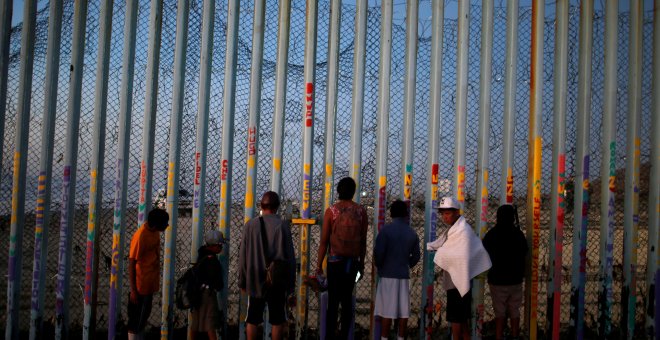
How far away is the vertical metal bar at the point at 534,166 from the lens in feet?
17.6

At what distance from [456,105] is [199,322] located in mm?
2923

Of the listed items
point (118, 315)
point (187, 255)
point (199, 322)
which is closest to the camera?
point (199, 322)

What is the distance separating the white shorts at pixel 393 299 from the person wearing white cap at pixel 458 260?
35 cm

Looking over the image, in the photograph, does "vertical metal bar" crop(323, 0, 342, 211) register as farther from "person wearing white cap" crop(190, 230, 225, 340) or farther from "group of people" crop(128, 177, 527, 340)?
"person wearing white cap" crop(190, 230, 225, 340)

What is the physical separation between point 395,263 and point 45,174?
10.4ft

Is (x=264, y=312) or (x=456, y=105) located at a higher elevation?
(x=456, y=105)

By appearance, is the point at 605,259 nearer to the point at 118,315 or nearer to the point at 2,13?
the point at 118,315

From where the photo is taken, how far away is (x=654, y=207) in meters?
5.60

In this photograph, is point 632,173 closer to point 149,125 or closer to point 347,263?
point 347,263

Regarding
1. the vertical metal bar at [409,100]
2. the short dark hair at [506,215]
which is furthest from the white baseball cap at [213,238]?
the short dark hair at [506,215]

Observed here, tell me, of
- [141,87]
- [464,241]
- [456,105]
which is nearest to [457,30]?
[456,105]

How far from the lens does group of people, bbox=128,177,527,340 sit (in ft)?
15.7

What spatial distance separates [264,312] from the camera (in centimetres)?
522

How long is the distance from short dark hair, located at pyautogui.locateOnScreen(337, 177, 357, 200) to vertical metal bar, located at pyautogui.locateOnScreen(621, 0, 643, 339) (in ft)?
8.69
